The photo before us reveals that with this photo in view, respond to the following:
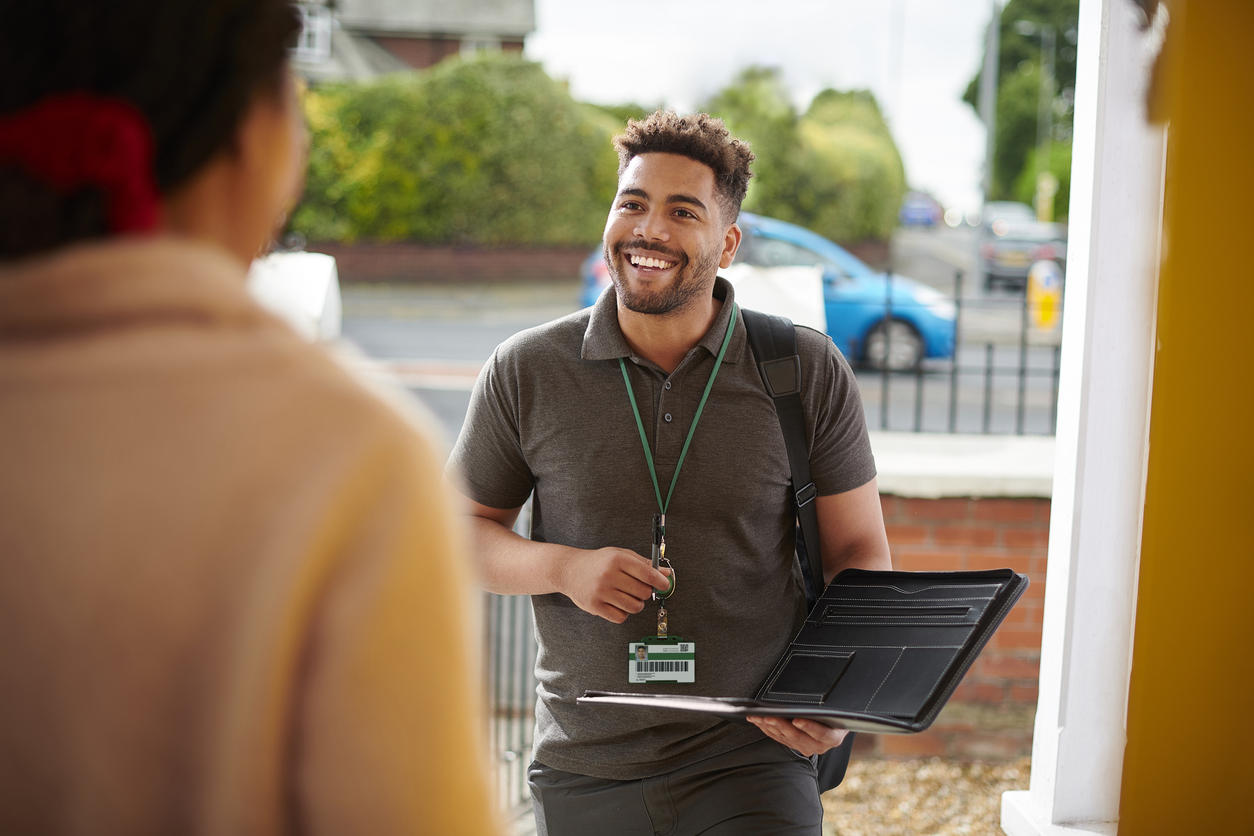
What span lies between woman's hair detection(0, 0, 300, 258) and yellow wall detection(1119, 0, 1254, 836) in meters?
1.86

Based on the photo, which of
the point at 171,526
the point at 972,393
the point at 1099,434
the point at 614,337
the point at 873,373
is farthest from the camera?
the point at 972,393

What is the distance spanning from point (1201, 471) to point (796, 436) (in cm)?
78

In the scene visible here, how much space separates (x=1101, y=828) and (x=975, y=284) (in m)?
23.3

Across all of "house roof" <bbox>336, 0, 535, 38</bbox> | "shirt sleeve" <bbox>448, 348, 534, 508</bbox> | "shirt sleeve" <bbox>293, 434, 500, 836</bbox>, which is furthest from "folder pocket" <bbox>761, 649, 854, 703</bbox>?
"house roof" <bbox>336, 0, 535, 38</bbox>

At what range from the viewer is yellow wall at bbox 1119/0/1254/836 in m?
2.13

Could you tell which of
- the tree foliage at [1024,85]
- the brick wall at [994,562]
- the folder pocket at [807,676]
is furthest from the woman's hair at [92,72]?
the tree foliage at [1024,85]

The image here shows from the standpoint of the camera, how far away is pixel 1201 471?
2.16 m

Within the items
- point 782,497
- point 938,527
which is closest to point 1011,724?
point 938,527

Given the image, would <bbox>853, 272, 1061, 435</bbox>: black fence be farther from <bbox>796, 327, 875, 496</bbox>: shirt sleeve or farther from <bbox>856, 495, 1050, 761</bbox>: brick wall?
<bbox>796, 327, 875, 496</bbox>: shirt sleeve

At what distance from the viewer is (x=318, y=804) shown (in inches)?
Result: 32.2

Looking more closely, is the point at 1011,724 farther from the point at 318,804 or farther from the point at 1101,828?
the point at 318,804

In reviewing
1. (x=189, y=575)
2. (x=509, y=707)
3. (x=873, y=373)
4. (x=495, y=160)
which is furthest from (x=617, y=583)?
(x=495, y=160)

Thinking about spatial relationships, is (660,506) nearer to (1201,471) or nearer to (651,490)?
(651,490)

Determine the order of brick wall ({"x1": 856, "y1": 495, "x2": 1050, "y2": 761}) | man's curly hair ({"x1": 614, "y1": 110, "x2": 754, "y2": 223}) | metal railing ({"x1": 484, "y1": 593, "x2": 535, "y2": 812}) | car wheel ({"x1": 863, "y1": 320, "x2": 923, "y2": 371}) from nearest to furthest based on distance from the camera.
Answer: man's curly hair ({"x1": 614, "y1": 110, "x2": 754, "y2": 223}), brick wall ({"x1": 856, "y1": 495, "x2": 1050, "y2": 761}), metal railing ({"x1": 484, "y1": 593, "x2": 535, "y2": 812}), car wheel ({"x1": 863, "y1": 320, "x2": 923, "y2": 371})
